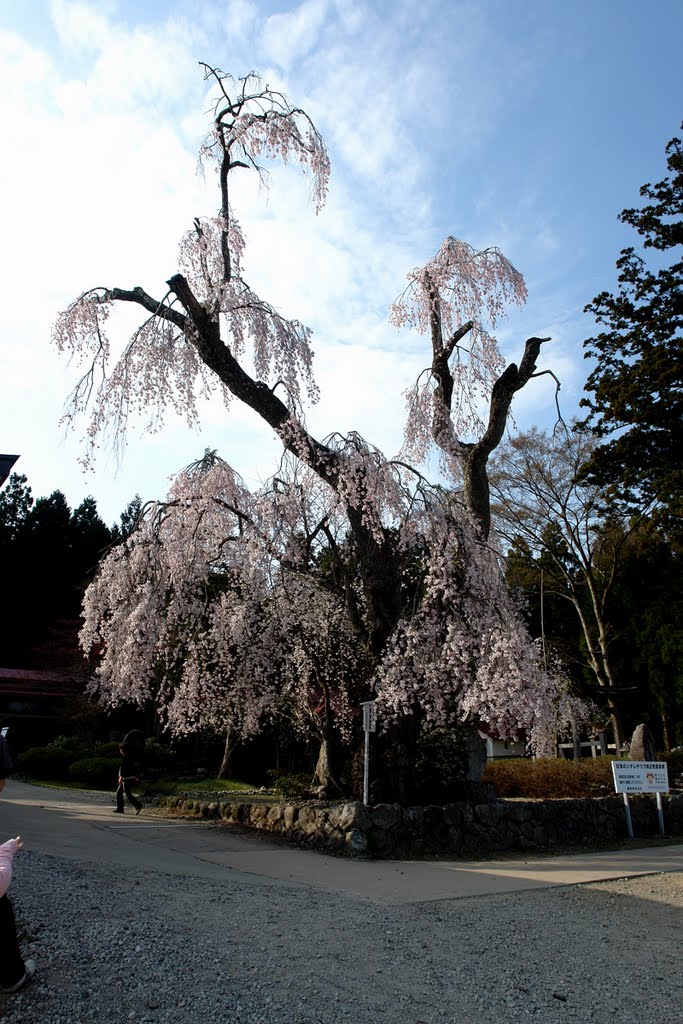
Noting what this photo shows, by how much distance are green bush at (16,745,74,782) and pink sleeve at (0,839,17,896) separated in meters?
17.5

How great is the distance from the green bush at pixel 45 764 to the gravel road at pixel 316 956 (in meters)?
13.4

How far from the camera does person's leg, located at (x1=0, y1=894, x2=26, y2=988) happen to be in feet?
11.1

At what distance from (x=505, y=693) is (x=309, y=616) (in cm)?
363

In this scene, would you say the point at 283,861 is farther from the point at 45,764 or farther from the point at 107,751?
the point at 107,751

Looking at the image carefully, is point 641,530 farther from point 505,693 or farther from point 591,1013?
point 591,1013

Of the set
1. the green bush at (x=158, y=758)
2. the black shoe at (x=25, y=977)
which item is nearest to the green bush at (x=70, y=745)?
the green bush at (x=158, y=758)

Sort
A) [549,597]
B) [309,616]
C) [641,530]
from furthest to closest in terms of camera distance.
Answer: [549,597] < [641,530] < [309,616]

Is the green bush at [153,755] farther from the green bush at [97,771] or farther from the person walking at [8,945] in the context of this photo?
the person walking at [8,945]

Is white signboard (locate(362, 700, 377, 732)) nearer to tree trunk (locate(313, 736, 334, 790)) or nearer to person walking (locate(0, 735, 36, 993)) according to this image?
tree trunk (locate(313, 736, 334, 790))

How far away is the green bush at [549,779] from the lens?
624 inches

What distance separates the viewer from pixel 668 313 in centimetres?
1889

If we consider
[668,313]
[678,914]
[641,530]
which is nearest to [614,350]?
[668,313]

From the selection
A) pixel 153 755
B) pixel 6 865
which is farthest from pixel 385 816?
pixel 153 755

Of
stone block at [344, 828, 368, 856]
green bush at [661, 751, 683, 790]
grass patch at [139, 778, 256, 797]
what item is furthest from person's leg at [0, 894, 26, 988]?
green bush at [661, 751, 683, 790]
